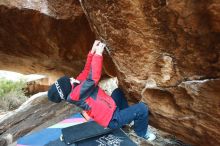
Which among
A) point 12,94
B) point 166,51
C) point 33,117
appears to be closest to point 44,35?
point 33,117

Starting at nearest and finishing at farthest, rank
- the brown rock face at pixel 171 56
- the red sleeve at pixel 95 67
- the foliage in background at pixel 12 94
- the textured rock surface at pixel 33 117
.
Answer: the brown rock face at pixel 171 56, the red sleeve at pixel 95 67, the textured rock surface at pixel 33 117, the foliage in background at pixel 12 94

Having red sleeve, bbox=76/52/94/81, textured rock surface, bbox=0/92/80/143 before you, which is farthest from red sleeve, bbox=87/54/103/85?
textured rock surface, bbox=0/92/80/143

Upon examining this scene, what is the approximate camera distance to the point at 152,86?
3469 millimetres

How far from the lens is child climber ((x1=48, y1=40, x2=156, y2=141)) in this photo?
3.53m

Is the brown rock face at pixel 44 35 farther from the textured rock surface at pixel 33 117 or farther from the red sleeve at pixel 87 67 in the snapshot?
the red sleeve at pixel 87 67

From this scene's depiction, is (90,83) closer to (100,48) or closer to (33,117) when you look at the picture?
(100,48)

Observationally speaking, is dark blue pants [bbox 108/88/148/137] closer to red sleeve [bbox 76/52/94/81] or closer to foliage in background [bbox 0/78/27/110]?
red sleeve [bbox 76/52/94/81]

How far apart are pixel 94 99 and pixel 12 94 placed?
583cm

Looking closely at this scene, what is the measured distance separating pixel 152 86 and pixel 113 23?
0.75m

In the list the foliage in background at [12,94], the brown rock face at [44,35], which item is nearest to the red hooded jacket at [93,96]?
the brown rock face at [44,35]

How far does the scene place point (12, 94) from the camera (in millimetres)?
8977

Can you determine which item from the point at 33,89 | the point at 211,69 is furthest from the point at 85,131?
the point at 33,89

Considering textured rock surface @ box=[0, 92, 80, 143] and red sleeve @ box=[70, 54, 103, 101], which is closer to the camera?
red sleeve @ box=[70, 54, 103, 101]

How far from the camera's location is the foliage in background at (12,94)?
8.68 m
